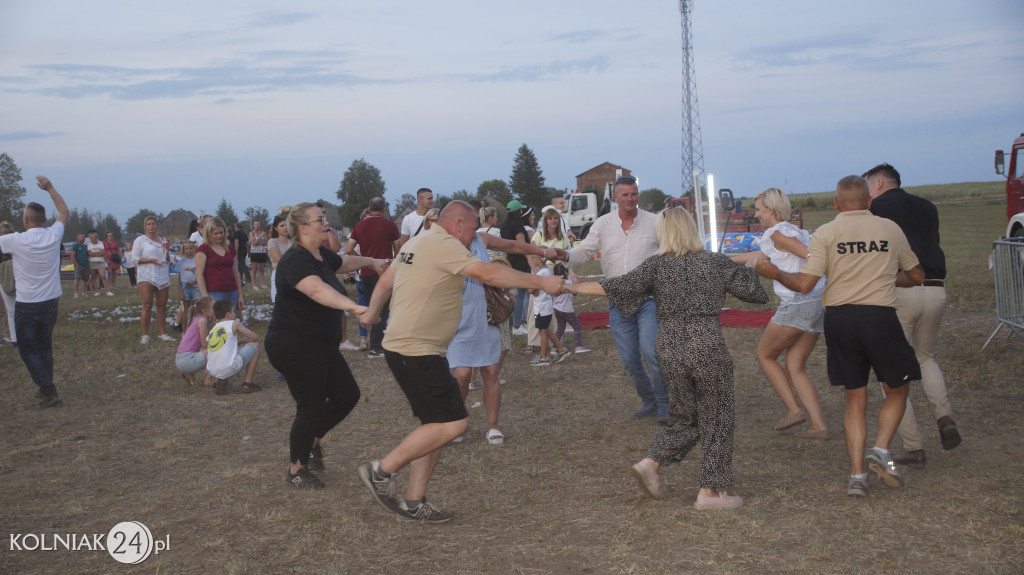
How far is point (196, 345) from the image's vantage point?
359 inches

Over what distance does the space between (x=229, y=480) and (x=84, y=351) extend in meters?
7.94

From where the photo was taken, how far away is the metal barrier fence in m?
8.13

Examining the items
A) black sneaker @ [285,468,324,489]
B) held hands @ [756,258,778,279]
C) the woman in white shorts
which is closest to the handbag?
black sneaker @ [285,468,324,489]

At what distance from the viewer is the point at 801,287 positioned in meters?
4.56

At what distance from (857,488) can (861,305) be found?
113cm

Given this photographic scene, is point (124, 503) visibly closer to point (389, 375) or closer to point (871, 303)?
point (389, 375)

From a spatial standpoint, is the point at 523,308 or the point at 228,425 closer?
the point at 228,425

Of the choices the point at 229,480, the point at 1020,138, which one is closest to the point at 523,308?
the point at 229,480

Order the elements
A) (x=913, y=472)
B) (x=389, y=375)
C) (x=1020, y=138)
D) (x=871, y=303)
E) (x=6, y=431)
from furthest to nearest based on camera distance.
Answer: (x=1020, y=138)
(x=389, y=375)
(x=6, y=431)
(x=913, y=472)
(x=871, y=303)

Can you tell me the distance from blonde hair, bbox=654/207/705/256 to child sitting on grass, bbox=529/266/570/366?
15.7 feet

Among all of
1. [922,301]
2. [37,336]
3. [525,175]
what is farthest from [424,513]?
[525,175]

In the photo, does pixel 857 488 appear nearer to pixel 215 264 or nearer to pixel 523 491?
pixel 523 491

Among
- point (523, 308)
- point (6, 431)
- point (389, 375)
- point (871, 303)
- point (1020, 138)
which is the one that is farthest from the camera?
point (1020, 138)

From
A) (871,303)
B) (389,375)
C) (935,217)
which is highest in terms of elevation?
(935,217)
